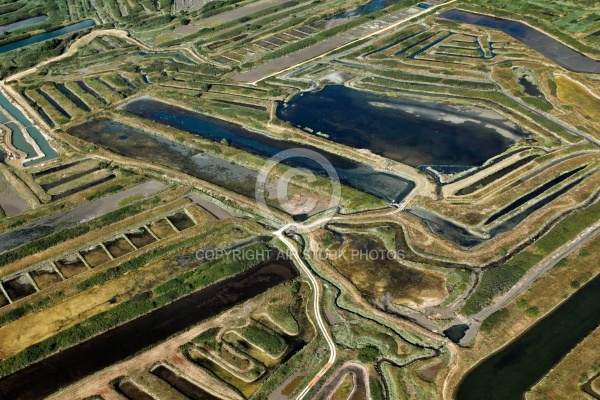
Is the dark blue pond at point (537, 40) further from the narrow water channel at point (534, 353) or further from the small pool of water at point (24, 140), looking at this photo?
the small pool of water at point (24, 140)

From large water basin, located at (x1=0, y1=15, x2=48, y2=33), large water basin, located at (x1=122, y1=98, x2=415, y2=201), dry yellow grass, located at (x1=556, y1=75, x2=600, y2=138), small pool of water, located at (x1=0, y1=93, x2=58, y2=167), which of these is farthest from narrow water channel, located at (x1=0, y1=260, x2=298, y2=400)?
large water basin, located at (x1=0, y1=15, x2=48, y2=33)

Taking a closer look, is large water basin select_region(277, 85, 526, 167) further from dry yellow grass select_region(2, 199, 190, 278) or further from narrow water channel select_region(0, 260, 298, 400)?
narrow water channel select_region(0, 260, 298, 400)

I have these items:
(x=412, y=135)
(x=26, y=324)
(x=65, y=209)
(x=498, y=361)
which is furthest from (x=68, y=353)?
(x=412, y=135)

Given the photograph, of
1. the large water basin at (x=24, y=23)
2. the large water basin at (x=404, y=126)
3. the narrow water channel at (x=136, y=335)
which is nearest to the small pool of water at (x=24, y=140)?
the large water basin at (x=404, y=126)

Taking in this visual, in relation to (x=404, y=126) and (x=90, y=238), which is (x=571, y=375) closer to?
(x=404, y=126)

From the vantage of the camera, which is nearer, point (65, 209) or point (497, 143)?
point (65, 209)

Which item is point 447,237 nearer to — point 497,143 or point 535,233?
point 535,233
